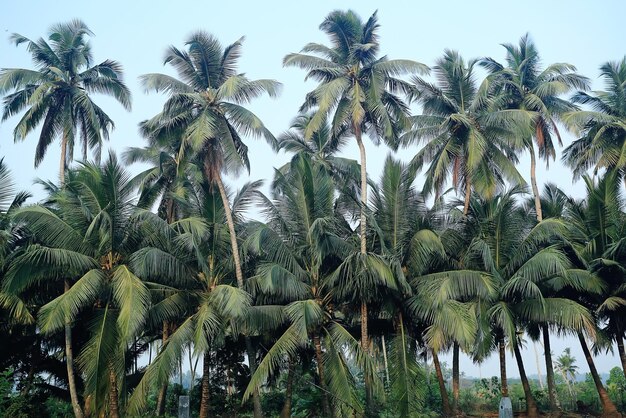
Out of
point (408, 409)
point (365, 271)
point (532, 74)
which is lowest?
point (408, 409)

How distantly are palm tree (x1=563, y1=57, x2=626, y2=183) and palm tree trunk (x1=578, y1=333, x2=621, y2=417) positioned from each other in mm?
6620

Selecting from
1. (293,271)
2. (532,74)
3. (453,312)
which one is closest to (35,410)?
(293,271)

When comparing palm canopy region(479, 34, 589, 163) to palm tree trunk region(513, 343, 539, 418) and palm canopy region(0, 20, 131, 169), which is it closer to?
palm tree trunk region(513, 343, 539, 418)

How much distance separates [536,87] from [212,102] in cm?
1308

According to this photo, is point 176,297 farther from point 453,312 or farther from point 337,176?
point 337,176

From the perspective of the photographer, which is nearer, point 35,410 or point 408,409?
point 408,409

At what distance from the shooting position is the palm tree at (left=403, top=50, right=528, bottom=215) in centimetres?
2394

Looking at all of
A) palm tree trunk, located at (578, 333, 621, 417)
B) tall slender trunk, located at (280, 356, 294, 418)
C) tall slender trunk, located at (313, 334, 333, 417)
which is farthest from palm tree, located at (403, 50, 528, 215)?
tall slender trunk, located at (280, 356, 294, 418)

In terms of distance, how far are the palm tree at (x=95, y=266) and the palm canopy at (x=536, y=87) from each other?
48.4ft

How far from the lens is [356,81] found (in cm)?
2223

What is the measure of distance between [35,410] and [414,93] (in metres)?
16.3

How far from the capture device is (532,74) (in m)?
27.1

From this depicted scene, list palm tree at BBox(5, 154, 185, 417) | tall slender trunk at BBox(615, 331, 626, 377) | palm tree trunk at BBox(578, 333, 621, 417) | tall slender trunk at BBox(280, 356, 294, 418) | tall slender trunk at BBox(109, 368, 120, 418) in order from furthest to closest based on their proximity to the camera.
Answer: tall slender trunk at BBox(615, 331, 626, 377)
palm tree trunk at BBox(578, 333, 621, 417)
tall slender trunk at BBox(280, 356, 294, 418)
tall slender trunk at BBox(109, 368, 120, 418)
palm tree at BBox(5, 154, 185, 417)

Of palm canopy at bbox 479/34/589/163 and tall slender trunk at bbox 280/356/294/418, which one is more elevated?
palm canopy at bbox 479/34/589/163
